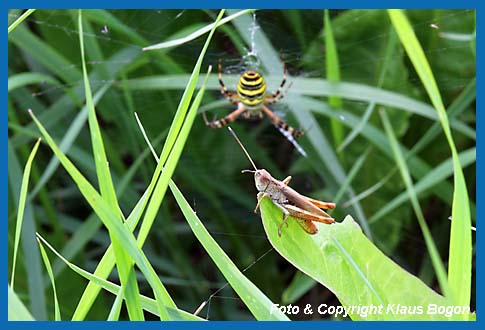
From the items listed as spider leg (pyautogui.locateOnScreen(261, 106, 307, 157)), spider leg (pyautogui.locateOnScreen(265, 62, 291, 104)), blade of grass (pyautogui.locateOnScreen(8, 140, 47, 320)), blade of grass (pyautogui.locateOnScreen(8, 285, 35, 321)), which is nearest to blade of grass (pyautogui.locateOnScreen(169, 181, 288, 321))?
A: blade of grass (pyautogui.locateOnScreen(8, 285, 35, 321))

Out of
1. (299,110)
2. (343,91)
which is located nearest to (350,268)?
(343,91)

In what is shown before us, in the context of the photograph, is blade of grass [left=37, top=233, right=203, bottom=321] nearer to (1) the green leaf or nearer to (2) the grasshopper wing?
(1) the green leaf

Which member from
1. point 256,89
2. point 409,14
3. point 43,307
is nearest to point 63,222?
point 43,307

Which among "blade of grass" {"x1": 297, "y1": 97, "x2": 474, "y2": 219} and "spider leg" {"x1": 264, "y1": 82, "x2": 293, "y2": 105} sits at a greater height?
"spider leg" {"x1": 264, "y1": 82, "x2": 293, "y2": 105}

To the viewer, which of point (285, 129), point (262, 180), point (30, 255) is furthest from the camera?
point (285, 129)

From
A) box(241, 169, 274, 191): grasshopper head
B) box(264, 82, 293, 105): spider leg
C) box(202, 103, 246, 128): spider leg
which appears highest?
box(264, 82, 293, 105): spider leg

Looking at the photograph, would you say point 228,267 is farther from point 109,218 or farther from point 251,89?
point 251,89

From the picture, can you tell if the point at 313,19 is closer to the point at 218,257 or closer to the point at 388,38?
the point at 388,38
